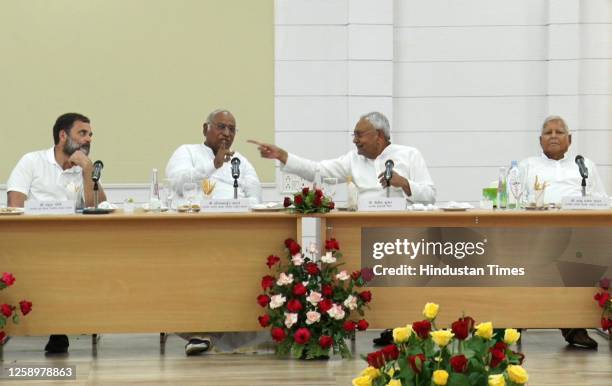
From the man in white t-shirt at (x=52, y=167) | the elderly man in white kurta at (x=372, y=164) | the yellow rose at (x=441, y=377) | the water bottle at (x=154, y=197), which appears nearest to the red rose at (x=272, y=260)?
the water bottle at (x=154, y=197)

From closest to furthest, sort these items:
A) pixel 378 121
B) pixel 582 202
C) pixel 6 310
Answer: pixel 6 310, pixel 582 202, pixel 378 121

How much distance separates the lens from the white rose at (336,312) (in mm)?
4301

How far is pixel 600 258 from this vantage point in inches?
179

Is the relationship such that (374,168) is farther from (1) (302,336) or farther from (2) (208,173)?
Result: (1) (302,336)

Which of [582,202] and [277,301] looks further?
[582,202]

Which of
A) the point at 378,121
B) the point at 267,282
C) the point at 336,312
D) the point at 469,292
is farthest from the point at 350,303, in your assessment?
the point at 378,121

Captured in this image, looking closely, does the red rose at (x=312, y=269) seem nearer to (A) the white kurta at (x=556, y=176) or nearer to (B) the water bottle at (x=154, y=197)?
(B) the water bottle at (x=154, y=197)

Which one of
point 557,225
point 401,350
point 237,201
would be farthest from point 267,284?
point 401,350

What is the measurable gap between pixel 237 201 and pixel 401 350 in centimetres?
257

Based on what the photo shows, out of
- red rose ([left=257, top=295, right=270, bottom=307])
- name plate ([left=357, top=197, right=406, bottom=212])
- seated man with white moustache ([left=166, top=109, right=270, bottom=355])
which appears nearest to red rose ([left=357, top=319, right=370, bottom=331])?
red rose ([left=257, top=295, right=270, bottom=307])

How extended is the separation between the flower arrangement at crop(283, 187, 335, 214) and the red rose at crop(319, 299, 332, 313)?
430 millimetres

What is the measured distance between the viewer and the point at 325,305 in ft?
14.2

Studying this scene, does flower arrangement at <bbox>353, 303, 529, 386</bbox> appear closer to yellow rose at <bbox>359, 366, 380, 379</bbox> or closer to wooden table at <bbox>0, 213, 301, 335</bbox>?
yellow rose at <bbox>359, 366, 380, 379</bbox>

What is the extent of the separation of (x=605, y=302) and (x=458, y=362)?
2.90 metres
